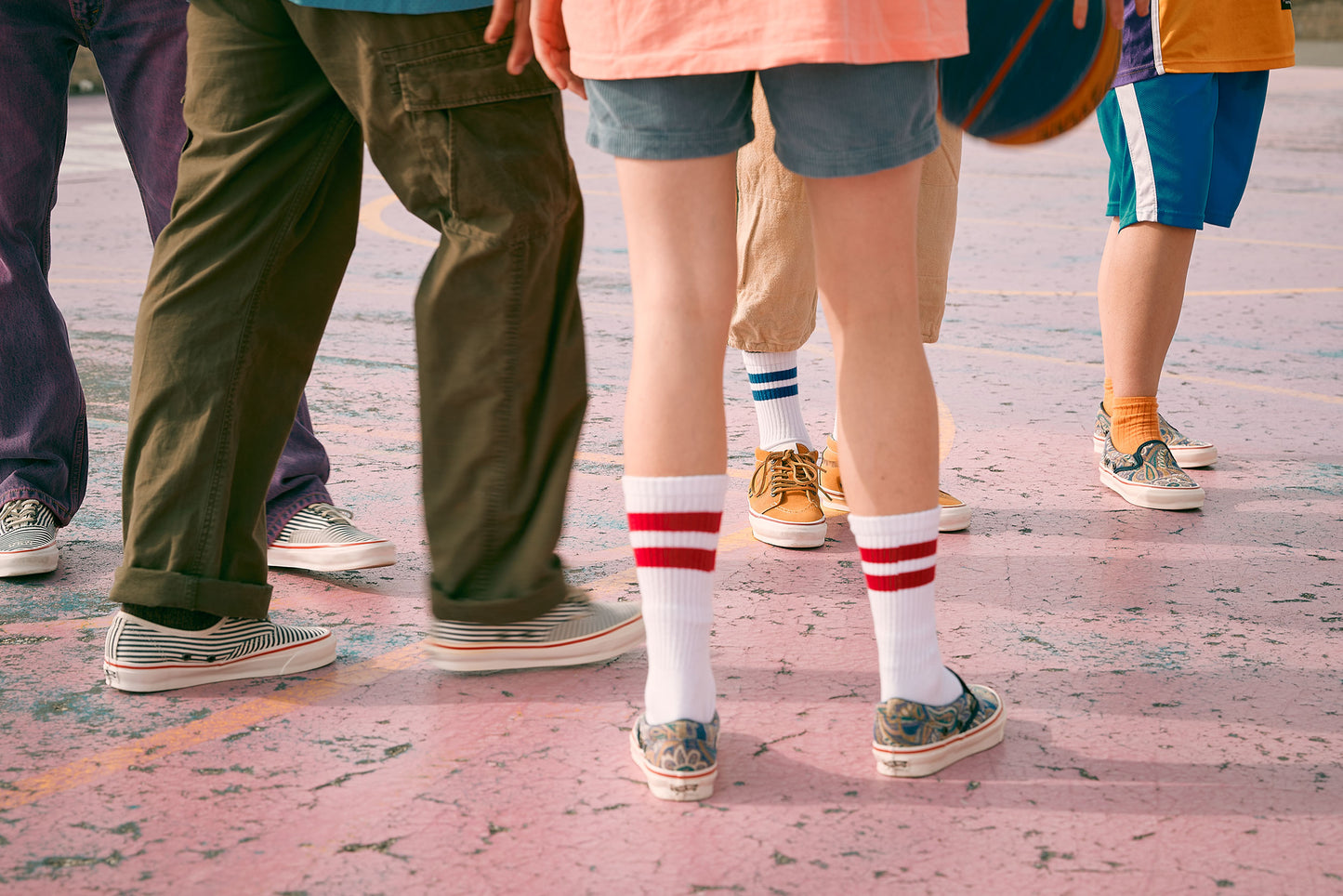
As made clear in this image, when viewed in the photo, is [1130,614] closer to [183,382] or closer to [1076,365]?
[183,382]

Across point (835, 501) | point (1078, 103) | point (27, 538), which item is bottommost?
point (835, 501)

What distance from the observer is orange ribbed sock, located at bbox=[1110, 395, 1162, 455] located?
3.55m

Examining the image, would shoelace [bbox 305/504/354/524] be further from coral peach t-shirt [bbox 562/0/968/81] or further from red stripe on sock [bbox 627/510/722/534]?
coral peach t-shirt [bbox 562/0/968/81]

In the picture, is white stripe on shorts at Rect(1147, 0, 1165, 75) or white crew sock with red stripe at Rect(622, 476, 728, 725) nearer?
white crew sock with red stripe at Rect(622, 476, 728, 725)

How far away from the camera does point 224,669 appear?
8.02 ft

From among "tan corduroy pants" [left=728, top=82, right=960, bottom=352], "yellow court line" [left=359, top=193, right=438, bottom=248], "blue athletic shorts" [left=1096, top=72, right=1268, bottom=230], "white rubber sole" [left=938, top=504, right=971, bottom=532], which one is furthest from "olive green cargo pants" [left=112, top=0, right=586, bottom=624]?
"yellow court line" [left=359, top=193, right=438, bottom=248]

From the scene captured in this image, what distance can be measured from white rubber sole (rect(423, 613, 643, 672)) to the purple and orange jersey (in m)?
2.10

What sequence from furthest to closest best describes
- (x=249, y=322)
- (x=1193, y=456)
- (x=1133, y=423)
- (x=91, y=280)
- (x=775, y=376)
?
(x=91, y=280), (x=1193, y=456), (x=1133, y=423), (x=775, y=376), (x=249, y=322)

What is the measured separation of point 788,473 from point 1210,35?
5.12 feet

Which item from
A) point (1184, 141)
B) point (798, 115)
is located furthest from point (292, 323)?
point (1184, 141)

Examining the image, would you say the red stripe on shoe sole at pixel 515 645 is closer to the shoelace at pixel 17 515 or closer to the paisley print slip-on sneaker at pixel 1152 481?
the shoelace at pixel 17 515

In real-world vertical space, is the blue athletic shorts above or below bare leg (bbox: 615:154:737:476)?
above

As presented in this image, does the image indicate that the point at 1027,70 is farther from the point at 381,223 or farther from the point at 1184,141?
the point at 381,223

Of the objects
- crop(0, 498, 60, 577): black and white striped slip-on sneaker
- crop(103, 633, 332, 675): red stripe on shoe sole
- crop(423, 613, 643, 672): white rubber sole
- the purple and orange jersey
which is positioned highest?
the purple and orange jersey
